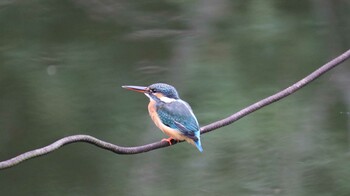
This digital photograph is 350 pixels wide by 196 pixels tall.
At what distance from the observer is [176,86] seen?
236 centimetres

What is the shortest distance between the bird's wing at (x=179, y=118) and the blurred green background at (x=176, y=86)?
1.85 ft

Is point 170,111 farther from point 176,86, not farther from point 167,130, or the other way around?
point 176,86

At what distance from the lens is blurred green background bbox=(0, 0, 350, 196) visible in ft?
7.56

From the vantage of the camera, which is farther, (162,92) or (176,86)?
(176,86)

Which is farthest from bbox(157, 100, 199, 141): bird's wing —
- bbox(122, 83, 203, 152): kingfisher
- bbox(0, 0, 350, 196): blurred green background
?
bbox(0, 0, 350, 196): blurred green background

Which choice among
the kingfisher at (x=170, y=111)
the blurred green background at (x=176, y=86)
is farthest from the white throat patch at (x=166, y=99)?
the blurred green background at (x=176, y=86)

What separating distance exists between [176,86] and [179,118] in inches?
26.9

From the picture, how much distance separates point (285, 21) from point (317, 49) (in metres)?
0.16

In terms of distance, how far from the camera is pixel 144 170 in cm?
236

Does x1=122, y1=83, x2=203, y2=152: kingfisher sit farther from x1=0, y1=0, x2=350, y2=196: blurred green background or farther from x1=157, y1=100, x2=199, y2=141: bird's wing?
x1=0, y1=0, x2=350, y2=196: blurred green background

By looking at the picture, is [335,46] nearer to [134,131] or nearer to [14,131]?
[134,131]

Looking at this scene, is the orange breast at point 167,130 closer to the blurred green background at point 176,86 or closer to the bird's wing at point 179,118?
the bird's wing at point 179,118

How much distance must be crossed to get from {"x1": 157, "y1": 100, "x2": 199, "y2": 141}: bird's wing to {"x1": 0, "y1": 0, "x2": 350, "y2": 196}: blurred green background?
0.56 m

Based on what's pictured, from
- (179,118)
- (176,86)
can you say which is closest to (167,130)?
(179,118)
